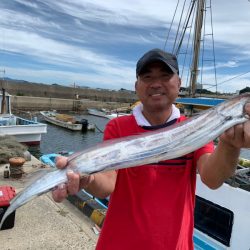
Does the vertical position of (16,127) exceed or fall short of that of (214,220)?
it falls short

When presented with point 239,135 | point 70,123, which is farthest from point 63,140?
point 239,135

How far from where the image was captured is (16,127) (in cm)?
2050

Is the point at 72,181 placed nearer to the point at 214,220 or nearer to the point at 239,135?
the point at 239,135

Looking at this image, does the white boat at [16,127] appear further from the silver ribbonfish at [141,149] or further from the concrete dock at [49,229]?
the silver ribbonfish at [141,149]

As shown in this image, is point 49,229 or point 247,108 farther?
point 49,229

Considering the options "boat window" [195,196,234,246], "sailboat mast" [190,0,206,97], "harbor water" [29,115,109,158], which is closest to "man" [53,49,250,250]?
"boat window" [195,196,234,246]

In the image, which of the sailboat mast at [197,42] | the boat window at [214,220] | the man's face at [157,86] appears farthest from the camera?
the sailboat mast at [197,42]

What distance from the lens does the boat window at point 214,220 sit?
5.69m

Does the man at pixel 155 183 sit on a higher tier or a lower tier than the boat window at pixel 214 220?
higher

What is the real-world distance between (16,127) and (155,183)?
19514 mm

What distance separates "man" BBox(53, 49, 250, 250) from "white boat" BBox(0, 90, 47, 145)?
18.9 m

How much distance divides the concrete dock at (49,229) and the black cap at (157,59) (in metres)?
2.83

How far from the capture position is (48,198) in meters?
7.08

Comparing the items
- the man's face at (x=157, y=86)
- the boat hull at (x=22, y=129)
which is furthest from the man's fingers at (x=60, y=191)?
the boat hull at (x=22, y=129)
